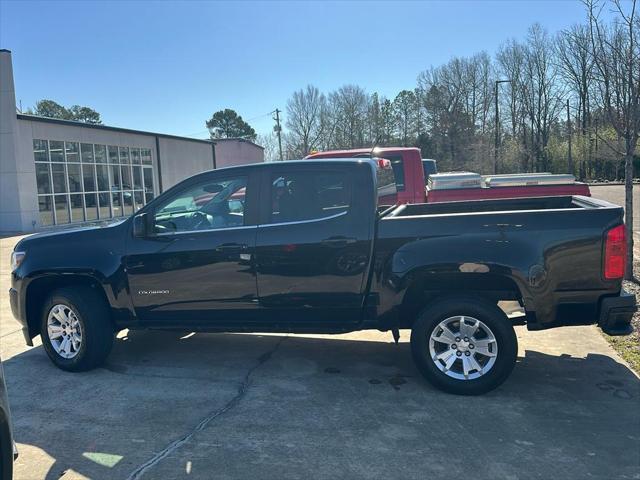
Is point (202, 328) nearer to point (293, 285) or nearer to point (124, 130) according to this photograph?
point (293, 285)

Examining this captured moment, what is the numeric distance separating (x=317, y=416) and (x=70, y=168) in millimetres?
21311

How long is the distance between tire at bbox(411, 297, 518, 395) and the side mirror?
2550mm

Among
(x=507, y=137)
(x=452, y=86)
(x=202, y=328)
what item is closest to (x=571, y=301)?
(x=202, y=328)

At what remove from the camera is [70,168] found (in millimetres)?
22406

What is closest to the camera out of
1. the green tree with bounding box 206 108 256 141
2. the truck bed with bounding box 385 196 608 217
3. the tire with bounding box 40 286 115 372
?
the tire with bounding box 40 286 115 372

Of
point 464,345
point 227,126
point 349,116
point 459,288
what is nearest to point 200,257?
point 459,288

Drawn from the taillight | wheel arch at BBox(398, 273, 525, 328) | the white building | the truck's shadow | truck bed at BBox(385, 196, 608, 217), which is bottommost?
the truck's shadow

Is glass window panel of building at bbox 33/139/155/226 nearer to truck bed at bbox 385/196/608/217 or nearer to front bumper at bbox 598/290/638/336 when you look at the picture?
truck bed at bbox 385/196/608/217

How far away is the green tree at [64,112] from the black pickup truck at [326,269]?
6349cm

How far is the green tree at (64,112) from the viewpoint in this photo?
63.7 metres

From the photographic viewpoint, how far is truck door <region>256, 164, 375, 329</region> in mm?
4672

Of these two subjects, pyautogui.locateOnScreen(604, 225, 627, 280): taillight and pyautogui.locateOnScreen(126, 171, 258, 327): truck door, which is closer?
pyautogui.locateOnScreen(604, 225, 627, 280): taillight

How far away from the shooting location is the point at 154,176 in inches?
1141

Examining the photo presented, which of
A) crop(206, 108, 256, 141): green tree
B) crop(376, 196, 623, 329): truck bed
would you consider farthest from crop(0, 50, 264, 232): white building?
crop(206, 108, 256, 141): green tree
